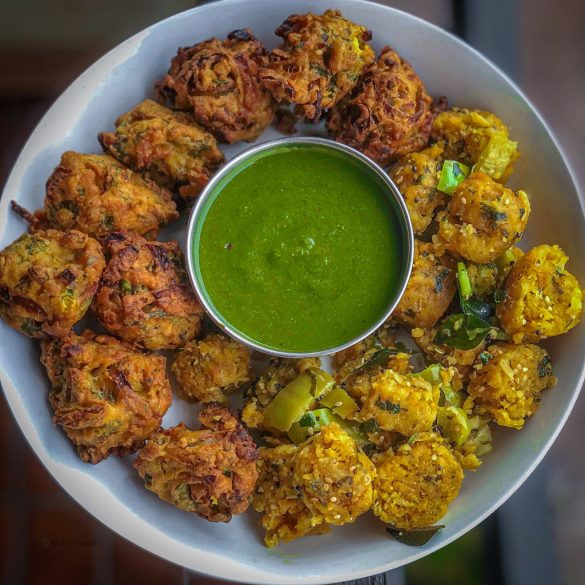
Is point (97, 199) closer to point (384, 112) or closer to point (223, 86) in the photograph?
point (223, 86)

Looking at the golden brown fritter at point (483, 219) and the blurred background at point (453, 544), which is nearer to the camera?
the golden brown fritter at point (483, 219)

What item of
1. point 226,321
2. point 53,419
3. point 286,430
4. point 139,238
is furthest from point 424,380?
point 53,419

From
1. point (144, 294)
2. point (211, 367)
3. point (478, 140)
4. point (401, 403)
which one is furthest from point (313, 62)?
point (401, 403)

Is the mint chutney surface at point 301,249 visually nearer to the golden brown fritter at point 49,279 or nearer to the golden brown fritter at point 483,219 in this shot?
the golden brown fritter at point 483,219

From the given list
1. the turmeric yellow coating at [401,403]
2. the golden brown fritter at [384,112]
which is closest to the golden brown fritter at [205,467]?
the turmeric yellow coating at [401,403]

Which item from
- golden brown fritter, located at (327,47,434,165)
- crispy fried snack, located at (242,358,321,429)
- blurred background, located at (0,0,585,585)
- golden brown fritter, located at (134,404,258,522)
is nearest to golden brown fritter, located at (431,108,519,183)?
golden brown fritter, located at (327,47,434,165)
